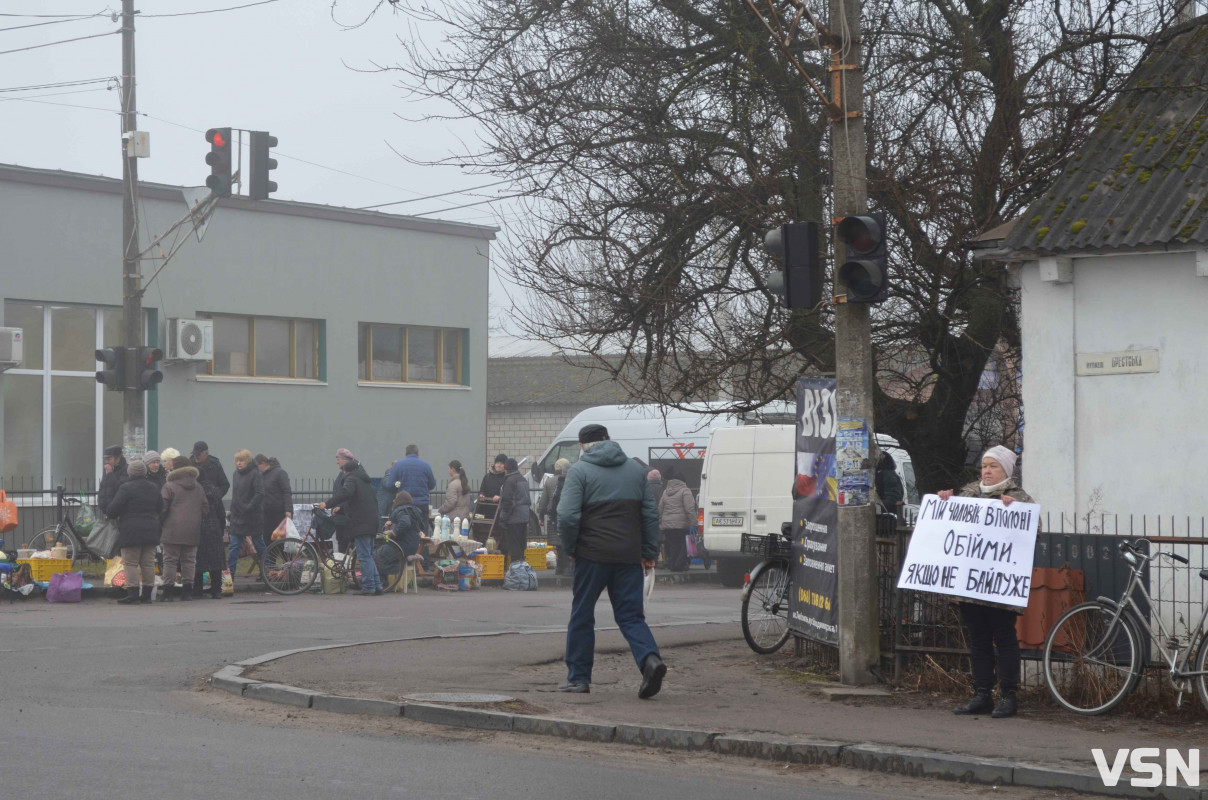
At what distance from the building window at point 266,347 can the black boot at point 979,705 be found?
68.3 ft

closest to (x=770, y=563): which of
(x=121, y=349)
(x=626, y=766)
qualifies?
(x=626, y=766)

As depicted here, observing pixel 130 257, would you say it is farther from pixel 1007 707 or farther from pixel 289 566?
pixel 1007 707

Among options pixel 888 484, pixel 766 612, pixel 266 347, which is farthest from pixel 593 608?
pixel 266 347

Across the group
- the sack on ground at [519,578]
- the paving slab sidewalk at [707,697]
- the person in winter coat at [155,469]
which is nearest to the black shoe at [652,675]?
the paving slab sidewalk at [707,697]

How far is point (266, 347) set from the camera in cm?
2886

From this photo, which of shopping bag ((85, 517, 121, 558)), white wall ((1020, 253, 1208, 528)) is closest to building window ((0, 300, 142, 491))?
shopping bag ((85, 517, 121, 558))

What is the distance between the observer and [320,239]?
29.3 metres

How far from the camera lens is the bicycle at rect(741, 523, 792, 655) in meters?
13.0

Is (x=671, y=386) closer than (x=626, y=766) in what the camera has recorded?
No

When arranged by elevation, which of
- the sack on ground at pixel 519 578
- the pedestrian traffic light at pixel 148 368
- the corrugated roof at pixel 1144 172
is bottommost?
the sack on ground at pixel 519 578

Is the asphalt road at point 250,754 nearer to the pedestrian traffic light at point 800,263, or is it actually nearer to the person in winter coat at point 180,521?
the pedestrian traffic light at point 800,263

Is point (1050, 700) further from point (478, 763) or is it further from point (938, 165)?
point (938, 165)

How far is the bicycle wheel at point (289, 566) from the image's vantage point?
20.2 meters

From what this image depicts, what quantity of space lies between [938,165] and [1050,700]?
5425 millimetres
